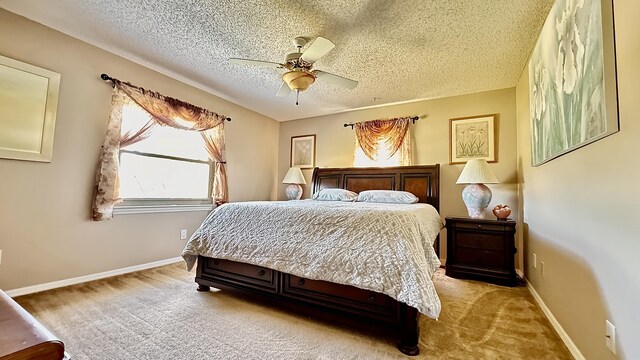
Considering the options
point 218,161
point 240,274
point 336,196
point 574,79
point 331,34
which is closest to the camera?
point 574,79

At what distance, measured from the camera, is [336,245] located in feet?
6.38

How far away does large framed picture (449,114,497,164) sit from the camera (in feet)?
12.0

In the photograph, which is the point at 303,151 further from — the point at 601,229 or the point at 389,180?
the point at 601,229

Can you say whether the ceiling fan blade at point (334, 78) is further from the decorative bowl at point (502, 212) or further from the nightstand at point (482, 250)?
the decorative bowl at point (502, 212)

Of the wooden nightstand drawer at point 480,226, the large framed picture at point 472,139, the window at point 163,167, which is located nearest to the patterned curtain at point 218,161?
the window at point 163,167

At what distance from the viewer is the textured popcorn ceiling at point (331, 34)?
2.18 m

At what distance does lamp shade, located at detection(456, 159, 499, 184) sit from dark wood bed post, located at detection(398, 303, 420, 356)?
2.11m

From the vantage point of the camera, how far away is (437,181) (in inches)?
151

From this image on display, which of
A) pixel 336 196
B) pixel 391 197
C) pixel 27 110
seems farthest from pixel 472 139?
pixel 27 110

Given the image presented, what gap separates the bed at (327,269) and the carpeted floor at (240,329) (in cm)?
14

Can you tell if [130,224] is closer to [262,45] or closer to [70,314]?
[70,314]

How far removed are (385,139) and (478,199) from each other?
1672 mm

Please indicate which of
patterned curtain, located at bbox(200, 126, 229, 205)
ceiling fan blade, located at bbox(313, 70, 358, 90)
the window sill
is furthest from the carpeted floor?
ceiling fan blade, located at bbox(313, 70, 358, 90)

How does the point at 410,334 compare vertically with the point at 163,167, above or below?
below
